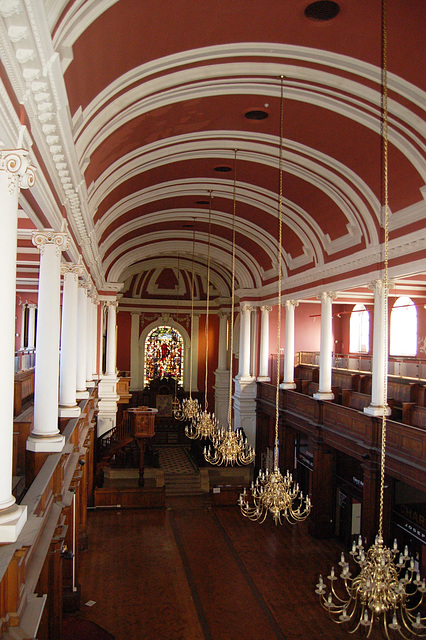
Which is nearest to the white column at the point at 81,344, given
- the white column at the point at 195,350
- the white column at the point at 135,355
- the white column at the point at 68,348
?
the white column at the point at 68,348

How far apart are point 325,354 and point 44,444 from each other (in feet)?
32.5

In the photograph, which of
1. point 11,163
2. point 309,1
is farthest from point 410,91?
point 11,163

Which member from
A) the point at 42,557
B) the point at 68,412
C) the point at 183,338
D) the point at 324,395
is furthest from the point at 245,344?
the point at 42,557

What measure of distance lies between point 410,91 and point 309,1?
2689 mm

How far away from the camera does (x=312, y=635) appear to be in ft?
32.2

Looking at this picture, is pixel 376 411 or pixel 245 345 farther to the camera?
pixel 245 345

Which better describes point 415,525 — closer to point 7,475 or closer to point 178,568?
point 178,568

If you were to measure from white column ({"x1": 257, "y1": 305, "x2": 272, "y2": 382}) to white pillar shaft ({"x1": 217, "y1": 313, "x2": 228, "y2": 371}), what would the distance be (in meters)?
6.26

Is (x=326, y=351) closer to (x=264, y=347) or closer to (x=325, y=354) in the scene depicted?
(x=325, y=354)

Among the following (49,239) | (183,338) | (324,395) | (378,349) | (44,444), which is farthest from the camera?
(183,338)

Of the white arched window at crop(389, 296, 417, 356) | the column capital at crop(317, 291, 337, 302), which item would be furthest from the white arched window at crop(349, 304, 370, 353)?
the column capital at crop(317, 291, 337, 302)

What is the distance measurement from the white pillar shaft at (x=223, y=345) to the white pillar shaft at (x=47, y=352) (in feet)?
66.6

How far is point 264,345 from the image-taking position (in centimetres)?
2139

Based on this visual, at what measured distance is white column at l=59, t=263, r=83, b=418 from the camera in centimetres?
998
